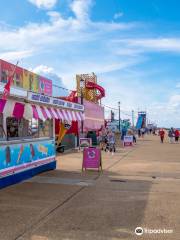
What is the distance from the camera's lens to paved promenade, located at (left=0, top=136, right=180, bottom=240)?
21.9ft

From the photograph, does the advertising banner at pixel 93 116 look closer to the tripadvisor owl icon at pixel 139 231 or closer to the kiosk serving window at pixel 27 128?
the kiosk serving window at pixel 27 128

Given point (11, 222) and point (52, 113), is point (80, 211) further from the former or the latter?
point (52, 113)

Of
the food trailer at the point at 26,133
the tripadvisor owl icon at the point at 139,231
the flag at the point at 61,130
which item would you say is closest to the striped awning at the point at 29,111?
the food trailer at the point at 26,133

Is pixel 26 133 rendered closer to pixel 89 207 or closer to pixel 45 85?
pixel 89 207

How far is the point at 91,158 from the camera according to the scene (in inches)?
608

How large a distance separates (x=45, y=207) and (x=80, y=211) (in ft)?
2.72

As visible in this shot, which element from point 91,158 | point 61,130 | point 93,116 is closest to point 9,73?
point 61,130

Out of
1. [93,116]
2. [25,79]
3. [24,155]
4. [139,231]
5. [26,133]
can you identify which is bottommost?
[139,231]

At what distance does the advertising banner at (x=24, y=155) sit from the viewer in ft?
36.3

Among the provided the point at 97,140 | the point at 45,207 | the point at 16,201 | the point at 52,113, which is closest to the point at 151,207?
the point at 45,207

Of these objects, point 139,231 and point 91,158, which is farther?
point 91,158

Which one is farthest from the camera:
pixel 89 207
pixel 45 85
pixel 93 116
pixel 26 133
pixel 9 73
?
pixel 93 116

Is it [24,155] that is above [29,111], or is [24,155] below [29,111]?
below

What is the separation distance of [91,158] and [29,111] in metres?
4.37
